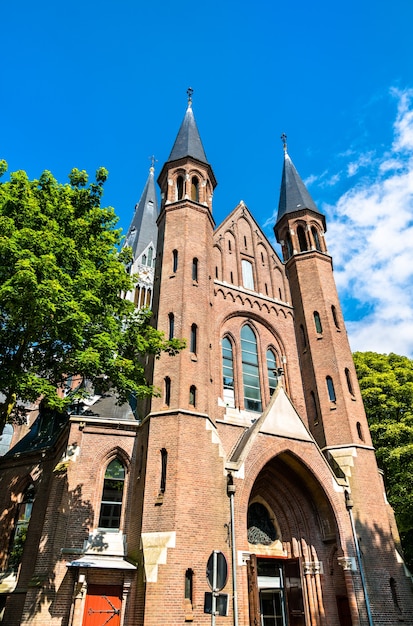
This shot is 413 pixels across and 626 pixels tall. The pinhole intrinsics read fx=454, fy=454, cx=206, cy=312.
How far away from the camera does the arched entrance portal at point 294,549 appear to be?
1491 centimetres

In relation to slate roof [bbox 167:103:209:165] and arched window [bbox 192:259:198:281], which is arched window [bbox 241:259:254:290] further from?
slate roof [bbox 167:103:209:165]

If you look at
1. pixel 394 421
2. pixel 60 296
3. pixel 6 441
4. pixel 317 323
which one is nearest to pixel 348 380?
pixel 317 323

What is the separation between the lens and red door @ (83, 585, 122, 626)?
506 inches

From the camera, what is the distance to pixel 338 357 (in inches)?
780

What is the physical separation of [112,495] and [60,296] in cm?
769

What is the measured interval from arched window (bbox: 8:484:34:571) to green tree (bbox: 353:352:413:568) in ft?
51.6

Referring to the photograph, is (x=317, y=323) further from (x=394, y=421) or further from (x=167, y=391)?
(x=167, y=391)

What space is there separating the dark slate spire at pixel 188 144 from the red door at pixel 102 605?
18.6m

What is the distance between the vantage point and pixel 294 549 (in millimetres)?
15891

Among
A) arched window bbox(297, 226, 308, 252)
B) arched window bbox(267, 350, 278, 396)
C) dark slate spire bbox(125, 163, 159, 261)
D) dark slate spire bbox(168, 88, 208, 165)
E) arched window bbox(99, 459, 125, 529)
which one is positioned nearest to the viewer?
arched window bbox(99, 459, 125, 529)

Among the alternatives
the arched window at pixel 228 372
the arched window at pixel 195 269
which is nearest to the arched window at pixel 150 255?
the arched window at pixel 195 269

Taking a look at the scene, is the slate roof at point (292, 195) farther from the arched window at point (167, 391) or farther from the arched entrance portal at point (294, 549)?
the arched entrance portal at point (294, 549)

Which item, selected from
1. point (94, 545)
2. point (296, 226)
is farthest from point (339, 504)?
point (296, 226)

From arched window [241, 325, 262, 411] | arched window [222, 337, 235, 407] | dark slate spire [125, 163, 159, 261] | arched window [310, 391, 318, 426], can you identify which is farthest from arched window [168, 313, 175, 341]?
dark slate spire [125, 163, 159, 261]
